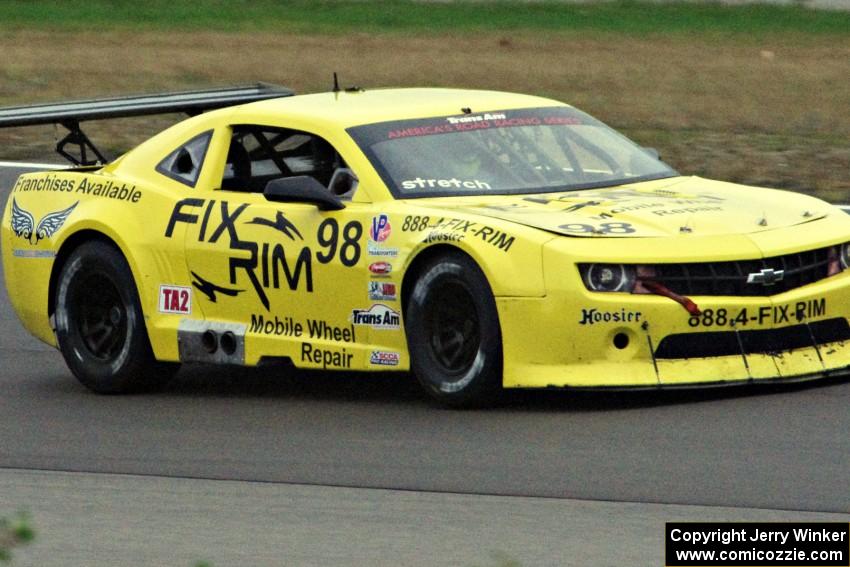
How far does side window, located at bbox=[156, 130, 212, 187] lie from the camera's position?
9617mm

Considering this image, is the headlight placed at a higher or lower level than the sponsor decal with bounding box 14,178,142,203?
lower

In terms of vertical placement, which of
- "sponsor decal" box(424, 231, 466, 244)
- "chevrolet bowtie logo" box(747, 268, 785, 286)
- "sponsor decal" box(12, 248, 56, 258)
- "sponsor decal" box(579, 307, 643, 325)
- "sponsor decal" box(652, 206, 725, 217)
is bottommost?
"sponsor decal" box(579, 307, 643, 325)

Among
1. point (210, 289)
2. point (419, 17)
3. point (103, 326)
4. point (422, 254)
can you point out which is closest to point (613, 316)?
point (422, 254)

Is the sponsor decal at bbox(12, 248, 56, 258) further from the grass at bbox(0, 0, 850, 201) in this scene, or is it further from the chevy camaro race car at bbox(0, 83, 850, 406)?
the grass at bbox(0, 0, 850, 201)

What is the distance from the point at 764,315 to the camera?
A: 26.8 feet

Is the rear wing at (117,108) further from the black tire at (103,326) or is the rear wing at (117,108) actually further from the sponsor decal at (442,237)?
the sponsor decal at (442,237)

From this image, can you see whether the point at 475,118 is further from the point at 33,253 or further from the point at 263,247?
the point at 33,253

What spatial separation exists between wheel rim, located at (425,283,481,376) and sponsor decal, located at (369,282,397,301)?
0.23 meters

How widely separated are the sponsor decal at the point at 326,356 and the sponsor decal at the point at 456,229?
63 cm

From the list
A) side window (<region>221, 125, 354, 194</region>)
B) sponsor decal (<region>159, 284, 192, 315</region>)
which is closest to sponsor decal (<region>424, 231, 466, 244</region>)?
side window (<region>221, 125, 354, 194</region>)

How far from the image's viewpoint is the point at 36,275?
32.8 feet

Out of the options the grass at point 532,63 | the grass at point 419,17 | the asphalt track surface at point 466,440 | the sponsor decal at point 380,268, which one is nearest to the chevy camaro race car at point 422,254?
the sponsor decal at point 380,268

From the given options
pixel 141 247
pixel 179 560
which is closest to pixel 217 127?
pixel 141 247

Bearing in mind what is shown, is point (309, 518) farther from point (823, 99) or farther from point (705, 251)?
point (823, 99)
